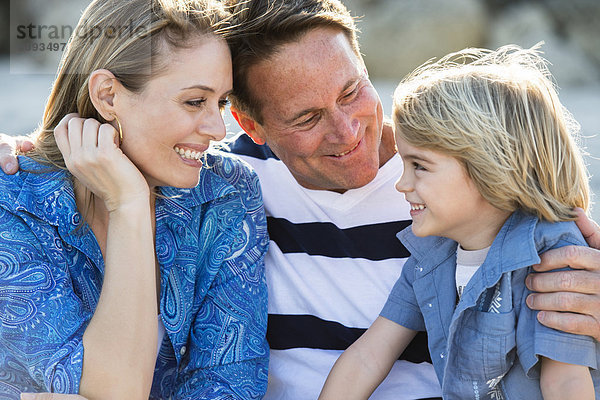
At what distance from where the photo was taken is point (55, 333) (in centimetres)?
198

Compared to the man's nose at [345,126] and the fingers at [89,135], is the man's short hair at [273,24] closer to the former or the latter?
the man's nose at [345,126]

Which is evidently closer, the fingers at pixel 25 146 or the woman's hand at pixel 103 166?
the woman's hand at pixel 103 166

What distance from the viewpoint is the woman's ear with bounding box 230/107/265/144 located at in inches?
110

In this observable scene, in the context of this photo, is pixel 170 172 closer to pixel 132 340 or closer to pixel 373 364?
pixel 132 340

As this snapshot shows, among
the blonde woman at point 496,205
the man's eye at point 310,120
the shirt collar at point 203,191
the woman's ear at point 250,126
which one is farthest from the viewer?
the woman's ear at point 250,126

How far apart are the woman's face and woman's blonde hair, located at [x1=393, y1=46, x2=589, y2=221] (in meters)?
0.61

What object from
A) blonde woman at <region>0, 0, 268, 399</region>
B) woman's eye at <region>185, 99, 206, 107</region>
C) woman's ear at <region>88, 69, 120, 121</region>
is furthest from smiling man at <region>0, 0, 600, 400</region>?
woman's ear at <region>88, 69, 120, 121</region>

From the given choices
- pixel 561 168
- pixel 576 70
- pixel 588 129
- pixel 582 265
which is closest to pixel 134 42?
pixel 561 168

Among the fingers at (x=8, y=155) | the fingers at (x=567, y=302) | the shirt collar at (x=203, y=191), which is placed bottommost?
the shirt collar at (x=203, y=191)

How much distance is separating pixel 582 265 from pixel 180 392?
51.6 inches

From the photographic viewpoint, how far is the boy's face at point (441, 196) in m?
2.05

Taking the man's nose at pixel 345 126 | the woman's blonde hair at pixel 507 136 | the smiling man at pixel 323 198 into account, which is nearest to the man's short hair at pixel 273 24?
the smiling man at pixel 323 198

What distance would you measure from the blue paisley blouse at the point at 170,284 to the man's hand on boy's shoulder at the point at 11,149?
30 mm

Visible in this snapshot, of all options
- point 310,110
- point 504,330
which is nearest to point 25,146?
point 310,110
